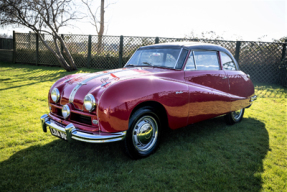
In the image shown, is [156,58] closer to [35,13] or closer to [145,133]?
[145,133]

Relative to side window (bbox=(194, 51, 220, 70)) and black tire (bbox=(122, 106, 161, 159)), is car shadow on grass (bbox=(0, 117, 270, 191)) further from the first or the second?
side window (bbox=(194, 51, 220, 70))

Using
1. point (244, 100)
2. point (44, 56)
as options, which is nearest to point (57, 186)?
point (244, 100)

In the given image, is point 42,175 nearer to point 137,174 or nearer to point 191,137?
point 137,174

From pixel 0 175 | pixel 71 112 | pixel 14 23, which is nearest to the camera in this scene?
pixel 0 175

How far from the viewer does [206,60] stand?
3977 mm

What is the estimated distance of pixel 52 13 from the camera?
38.6ft

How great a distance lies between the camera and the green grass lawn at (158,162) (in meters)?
2.44

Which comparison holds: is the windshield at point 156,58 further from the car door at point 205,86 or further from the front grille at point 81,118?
the front grille at point 81,118

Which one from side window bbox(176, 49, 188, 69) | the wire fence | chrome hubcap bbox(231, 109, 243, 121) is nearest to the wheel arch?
side window bbox(176, 49, 188, 69)

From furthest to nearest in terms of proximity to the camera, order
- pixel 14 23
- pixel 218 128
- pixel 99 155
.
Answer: pixel 14 23 → pixel 218 128 → pixel 99 155

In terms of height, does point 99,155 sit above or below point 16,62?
below

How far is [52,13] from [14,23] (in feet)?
7.09

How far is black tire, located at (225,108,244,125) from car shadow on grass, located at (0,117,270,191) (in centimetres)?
84

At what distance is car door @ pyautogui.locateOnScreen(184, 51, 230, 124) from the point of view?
3533mm
